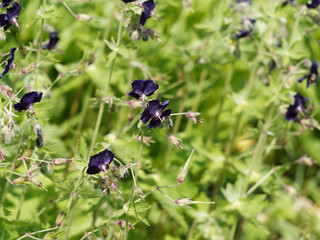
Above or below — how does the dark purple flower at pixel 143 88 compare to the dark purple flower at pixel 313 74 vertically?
above

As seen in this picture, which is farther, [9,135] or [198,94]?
[198,94]

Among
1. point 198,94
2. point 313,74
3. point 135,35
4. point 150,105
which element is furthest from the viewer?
point 198,94

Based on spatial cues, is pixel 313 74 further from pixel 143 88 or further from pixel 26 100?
pixel 26 100

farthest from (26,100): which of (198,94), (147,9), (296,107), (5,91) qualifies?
(198,94)

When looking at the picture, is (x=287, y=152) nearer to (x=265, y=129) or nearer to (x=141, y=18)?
(x=265, y=129)

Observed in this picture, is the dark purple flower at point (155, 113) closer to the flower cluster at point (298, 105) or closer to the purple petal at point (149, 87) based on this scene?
the purple petal at point (149, 87)

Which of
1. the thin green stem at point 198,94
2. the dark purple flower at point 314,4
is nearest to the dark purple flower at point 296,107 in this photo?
the dark purple flower at point 314,4

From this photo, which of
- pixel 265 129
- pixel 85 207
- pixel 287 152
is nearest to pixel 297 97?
pixel 265 129

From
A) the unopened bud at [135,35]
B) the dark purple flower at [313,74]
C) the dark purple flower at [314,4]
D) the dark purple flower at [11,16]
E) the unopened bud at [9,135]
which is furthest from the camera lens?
the dark purple flower at [313,74]
